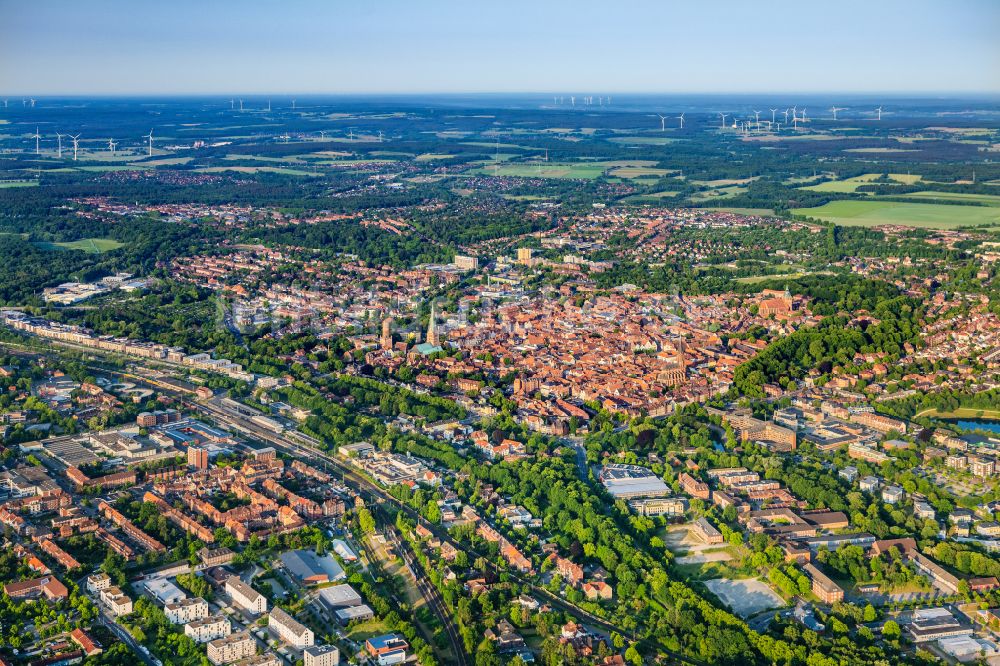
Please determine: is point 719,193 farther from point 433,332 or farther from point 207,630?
point 207,630

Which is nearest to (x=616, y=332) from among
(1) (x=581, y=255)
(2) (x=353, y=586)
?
(1) (x=581, y=255)

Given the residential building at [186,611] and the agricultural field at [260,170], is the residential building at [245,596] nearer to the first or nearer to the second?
the residential building at [186,611]

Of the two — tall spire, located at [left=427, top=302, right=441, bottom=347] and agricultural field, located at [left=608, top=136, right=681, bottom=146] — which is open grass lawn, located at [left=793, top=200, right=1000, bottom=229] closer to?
tall spire, located at [left=427, top=302, right=441, bottom=347]

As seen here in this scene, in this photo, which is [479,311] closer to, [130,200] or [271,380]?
[271,380]

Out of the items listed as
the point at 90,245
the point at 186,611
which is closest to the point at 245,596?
the point at 186,611

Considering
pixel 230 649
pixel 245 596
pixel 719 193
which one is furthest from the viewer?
pixel 719 193

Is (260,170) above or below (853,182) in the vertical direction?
below
